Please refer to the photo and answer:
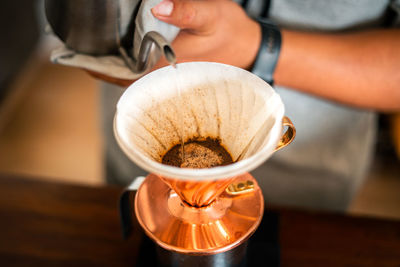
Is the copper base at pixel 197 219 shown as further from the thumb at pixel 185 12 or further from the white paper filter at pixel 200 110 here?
the thumb at pixel 185 12

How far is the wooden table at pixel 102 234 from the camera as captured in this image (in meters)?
0.64

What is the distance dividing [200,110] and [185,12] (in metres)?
0.14

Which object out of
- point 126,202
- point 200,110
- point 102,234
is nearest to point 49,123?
point 102,234

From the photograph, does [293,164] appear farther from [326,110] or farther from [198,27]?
[198,27]

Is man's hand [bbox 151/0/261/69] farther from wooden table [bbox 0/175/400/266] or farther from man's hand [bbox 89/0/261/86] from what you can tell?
wooden table [bbox 0/175/400/266]

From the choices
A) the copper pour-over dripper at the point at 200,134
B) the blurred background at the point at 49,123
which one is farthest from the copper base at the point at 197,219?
the blurred background at the point at 49,123

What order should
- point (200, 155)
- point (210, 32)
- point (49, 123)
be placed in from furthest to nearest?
point (49, 123)
point (210, 32)
point (200, 155)

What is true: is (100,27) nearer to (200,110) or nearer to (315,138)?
(200,110)

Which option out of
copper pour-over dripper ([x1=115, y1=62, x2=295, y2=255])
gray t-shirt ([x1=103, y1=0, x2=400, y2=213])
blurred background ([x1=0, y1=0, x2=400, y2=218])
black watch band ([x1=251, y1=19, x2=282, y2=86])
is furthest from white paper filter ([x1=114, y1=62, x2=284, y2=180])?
blurred background ([x1=0, y1=0, x2=400, y2=218])

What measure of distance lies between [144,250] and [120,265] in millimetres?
86

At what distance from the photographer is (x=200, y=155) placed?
0.45 meters

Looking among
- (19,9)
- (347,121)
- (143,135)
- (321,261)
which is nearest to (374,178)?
(347,121)

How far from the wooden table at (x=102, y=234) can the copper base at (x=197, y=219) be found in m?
0.17

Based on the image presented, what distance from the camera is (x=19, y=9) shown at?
164 cm
